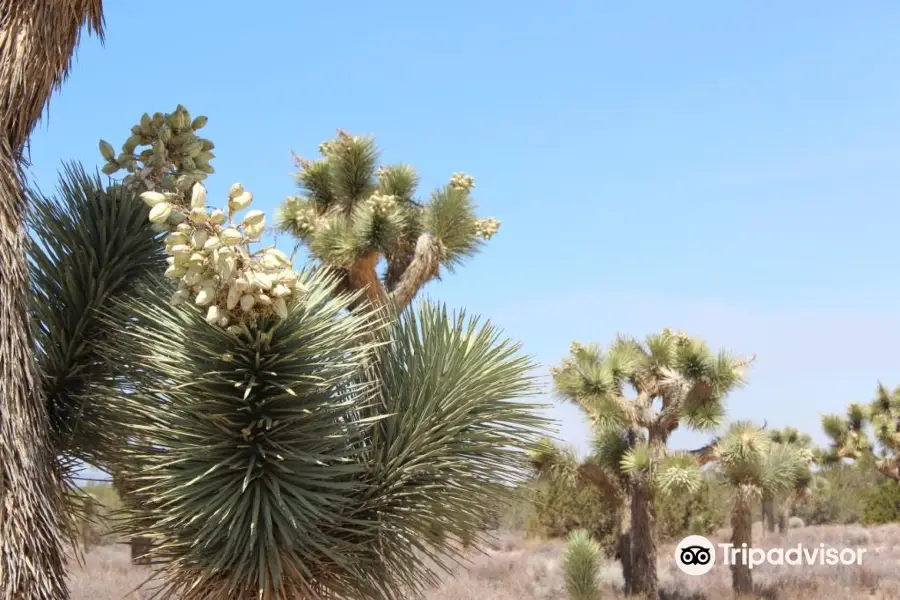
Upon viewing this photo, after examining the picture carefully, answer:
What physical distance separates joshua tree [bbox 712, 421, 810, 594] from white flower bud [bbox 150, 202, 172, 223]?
38.9 ft

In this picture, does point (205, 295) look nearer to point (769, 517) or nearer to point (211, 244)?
point (211, 244)

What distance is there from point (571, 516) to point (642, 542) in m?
9.79

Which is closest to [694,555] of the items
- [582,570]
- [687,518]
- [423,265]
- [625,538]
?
[625,538]

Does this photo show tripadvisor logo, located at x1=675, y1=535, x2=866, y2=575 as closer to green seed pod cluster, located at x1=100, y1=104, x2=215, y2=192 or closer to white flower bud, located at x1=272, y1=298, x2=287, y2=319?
green seed pod cluster, located at x1=100, y1=104, x2=215, y2=192

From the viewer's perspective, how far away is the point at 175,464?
2.88 meters

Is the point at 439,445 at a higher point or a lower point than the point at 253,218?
lower

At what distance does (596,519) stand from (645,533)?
9124mm

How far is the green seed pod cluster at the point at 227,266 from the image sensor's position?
266 centimetres

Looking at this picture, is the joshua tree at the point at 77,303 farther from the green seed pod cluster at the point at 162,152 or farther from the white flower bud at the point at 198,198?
the white flower bud at the point at 198,198

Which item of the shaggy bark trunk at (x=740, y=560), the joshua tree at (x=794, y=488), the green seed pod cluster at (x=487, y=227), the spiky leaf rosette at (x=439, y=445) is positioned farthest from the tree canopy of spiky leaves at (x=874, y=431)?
the spiky leaf rosette at (x=439, y=445)

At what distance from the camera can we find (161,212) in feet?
9.21

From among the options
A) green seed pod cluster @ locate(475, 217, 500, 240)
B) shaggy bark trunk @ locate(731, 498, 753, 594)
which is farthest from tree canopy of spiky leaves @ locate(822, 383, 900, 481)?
green seed pod cluster @ locate(475, 217, 500, 240)

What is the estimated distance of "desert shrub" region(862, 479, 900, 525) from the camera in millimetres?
28266

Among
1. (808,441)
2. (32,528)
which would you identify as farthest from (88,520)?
(808,441)
